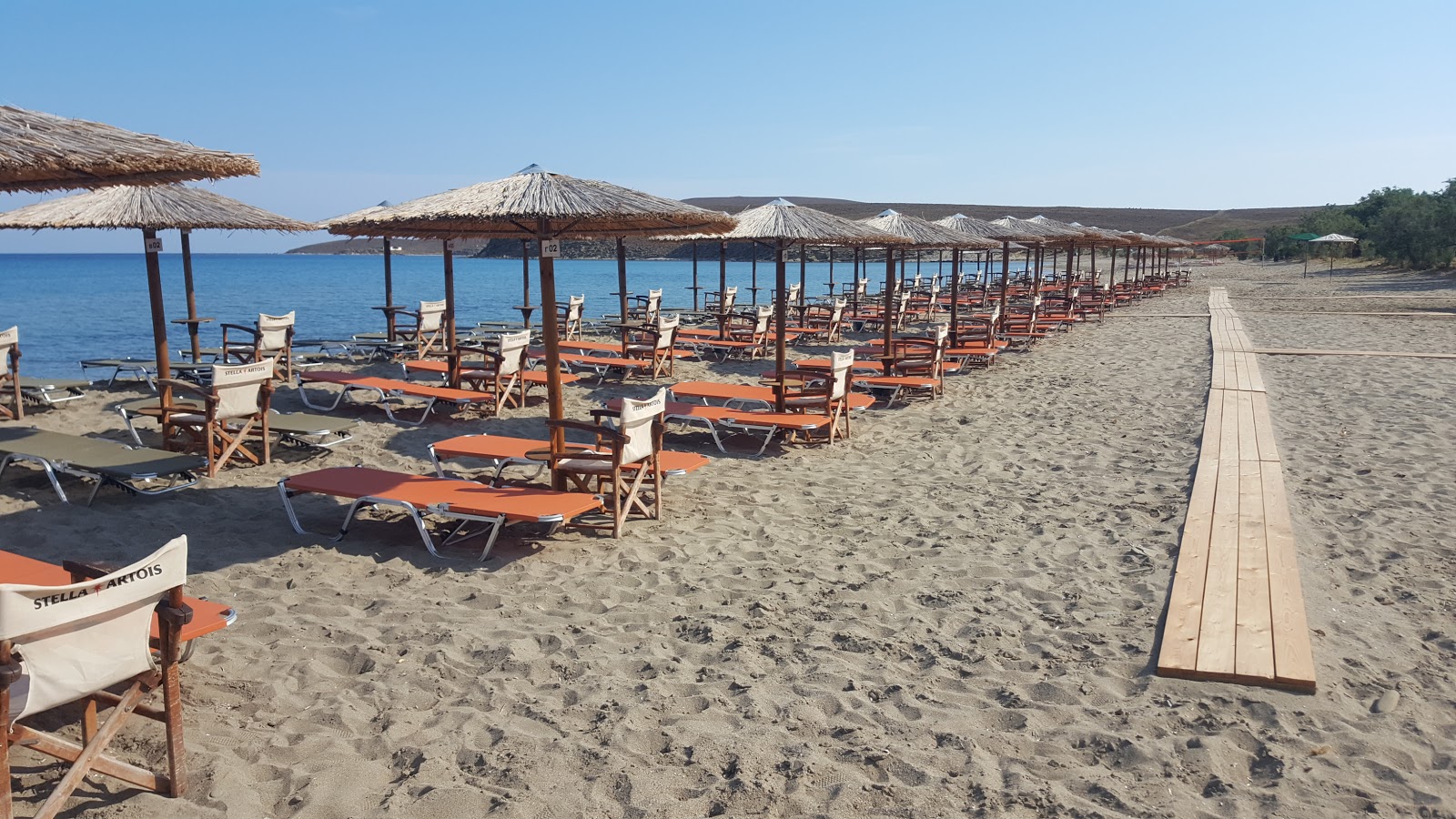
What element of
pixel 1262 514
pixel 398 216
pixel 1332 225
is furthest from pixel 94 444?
pixel 1332 225

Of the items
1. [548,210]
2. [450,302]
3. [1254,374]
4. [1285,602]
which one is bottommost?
[1285,602]

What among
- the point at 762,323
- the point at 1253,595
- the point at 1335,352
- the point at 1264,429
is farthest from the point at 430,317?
the point at 1335,352

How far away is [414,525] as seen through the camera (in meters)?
5.47

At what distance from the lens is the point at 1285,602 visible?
4012 mm

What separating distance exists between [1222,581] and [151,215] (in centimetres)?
850

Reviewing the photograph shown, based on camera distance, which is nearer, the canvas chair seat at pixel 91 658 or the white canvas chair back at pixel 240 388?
the canvas chair seat at pixel 91 658

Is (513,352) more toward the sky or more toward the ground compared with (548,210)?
more toward the ground

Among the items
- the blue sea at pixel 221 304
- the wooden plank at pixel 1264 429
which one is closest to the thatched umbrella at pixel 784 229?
the wooden plank at pixel 1264 429

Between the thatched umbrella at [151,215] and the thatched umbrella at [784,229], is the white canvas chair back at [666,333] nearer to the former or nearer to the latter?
the thatched umbrella at [784,229]

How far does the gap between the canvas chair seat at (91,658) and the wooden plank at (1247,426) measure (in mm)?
6356

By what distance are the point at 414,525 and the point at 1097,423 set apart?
5654 millimetres

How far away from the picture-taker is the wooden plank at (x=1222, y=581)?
3514mm

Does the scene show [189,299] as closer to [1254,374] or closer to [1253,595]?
[1253,595]

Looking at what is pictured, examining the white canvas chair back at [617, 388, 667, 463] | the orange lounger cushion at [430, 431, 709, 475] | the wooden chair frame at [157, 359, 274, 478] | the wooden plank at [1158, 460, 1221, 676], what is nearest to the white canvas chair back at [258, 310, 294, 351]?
the wooden chair frame at [157, 359, 274, 478]
